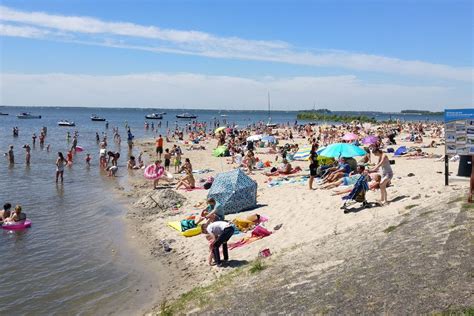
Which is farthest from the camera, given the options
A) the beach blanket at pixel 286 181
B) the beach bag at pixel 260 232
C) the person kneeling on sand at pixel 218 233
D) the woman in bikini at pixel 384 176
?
the beach blanket at pixel 286 181

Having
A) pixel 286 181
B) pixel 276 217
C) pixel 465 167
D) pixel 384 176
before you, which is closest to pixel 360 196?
pixel 384 176

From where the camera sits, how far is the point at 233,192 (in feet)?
44.1

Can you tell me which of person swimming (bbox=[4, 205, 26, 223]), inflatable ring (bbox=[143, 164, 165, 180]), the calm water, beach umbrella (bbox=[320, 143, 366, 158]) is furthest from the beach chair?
inflatable ring (bbox=[143, 164, 165, 180])

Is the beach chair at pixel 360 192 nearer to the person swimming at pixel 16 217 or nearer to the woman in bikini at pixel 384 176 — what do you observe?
the woman in bikini at pixel 384 176

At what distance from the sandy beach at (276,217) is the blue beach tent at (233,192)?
0.34 m

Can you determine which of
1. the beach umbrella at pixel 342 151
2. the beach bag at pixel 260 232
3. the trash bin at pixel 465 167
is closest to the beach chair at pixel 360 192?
the beach bag at pixel 260 232

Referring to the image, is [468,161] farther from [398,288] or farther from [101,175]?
[101,175]

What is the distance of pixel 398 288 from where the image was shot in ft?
19.6

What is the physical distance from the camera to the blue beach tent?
13.5 metres

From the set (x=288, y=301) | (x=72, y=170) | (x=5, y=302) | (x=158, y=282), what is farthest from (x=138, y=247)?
(x=72, y=170)

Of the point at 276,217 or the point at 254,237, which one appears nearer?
the point at 254,237

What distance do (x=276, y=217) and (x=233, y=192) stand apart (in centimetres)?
163

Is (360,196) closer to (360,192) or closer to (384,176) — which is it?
(360,192)

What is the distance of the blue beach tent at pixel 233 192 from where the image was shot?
44.1ft
